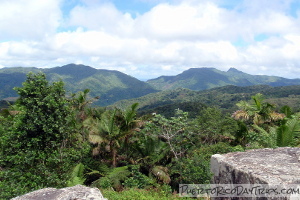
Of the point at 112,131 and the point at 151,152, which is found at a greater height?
the point at 112,131

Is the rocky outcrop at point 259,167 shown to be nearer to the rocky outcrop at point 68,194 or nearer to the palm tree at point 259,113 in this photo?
the rocky outcrop at point 68,194

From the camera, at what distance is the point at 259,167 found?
4.56m

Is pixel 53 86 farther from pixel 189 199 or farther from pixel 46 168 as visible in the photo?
pixel 189 199

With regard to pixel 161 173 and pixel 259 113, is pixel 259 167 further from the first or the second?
pixel 259 113

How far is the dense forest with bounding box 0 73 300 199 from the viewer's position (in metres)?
6.50

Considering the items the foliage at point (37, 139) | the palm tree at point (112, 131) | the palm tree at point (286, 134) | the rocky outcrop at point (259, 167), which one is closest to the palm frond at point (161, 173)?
the palm tree at point (112, 131)

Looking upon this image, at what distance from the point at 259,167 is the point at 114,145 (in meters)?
6.37

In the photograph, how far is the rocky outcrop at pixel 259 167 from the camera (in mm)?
4031

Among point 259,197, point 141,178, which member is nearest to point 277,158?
point 259,197

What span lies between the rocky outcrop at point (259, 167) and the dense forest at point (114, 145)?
4.40 ft

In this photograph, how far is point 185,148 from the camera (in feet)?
34.1

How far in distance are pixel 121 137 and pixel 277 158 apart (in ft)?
19.2

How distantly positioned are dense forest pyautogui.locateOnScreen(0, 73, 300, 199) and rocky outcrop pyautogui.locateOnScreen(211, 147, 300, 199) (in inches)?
52.9

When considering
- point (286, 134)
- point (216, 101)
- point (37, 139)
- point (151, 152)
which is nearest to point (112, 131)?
point (151, 152)
